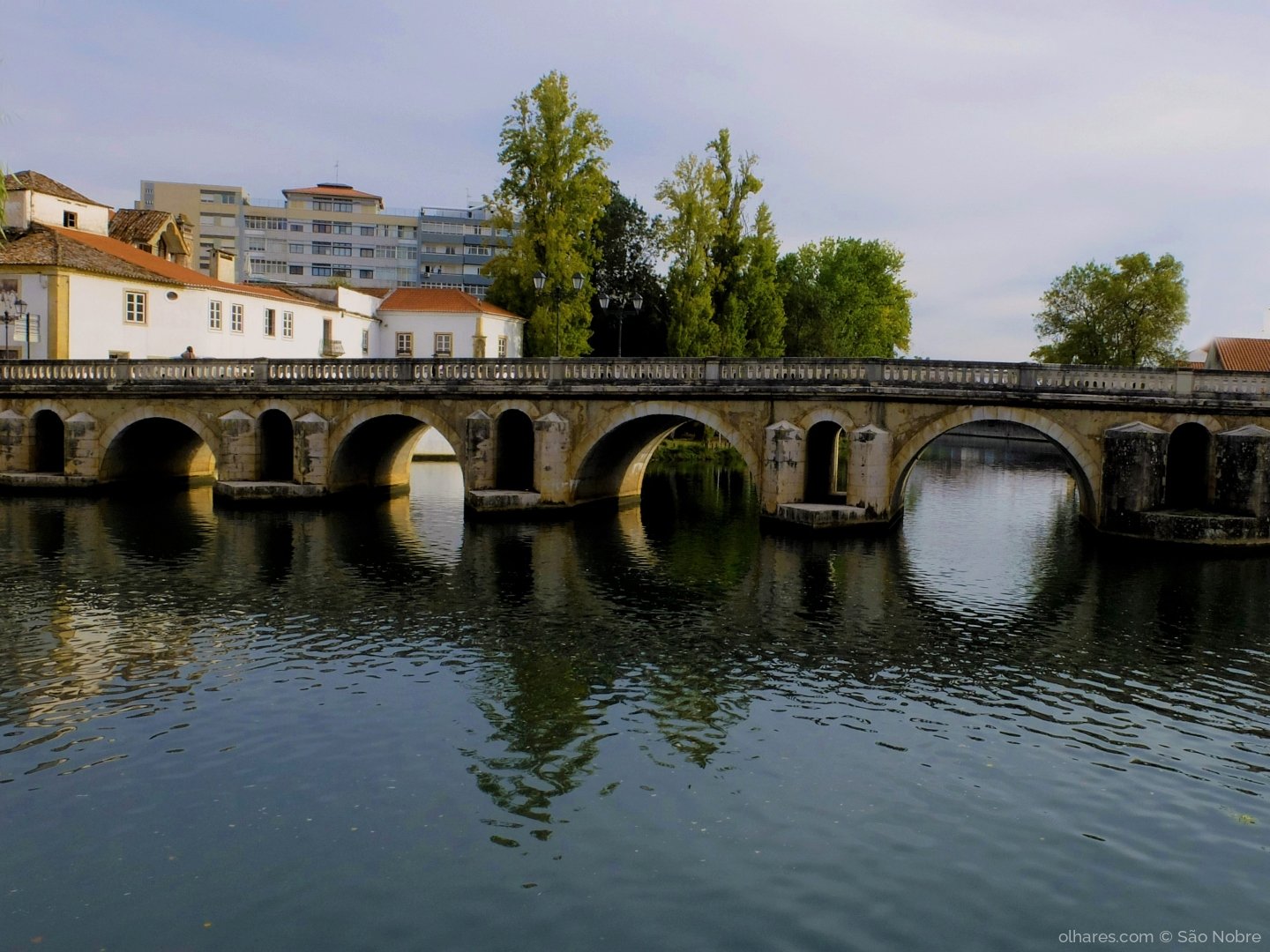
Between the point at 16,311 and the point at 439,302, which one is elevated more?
the point at 439,302

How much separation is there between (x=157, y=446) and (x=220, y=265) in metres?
21.5

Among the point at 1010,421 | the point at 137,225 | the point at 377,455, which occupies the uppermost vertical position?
the point at 137,225

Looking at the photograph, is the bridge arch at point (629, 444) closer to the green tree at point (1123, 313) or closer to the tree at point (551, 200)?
the tree at point (551, 200)

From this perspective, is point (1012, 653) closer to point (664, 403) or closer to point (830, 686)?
point (830, 686)

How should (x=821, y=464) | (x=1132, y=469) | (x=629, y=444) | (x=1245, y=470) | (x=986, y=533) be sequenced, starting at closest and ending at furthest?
(x=1245, y=470) → (x=1132, y=469) → (x=986, y=533) → (x=821, y=464) → (x=629, y=444)

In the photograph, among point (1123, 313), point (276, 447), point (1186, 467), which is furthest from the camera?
point (1123, 313)

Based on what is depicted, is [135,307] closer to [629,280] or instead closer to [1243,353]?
[629,280]

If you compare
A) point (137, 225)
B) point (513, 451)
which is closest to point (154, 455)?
point (513, 451)

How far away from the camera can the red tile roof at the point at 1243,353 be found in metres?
59.5

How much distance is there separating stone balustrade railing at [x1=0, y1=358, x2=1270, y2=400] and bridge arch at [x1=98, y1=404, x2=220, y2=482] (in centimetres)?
153

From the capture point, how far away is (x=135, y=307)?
168 feet

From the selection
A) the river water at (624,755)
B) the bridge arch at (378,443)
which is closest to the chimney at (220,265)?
the bridge arch at (378,443)

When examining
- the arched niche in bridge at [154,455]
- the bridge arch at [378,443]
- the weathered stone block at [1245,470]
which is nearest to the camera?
the weathered stone block at [1245,470]

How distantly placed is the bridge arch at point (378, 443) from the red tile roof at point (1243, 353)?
148ft
